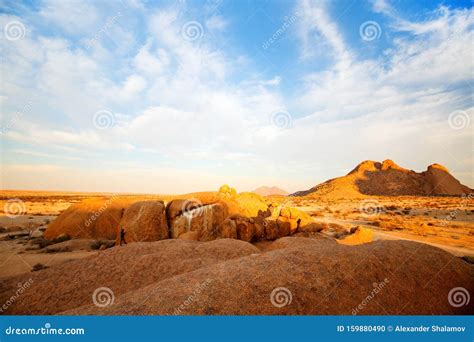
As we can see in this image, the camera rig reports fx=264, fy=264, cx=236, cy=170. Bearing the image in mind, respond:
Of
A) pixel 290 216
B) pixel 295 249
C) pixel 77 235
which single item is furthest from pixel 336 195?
pixel 295 249

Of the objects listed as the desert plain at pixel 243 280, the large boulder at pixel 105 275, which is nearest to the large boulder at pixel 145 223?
the desert plain at pixel 243 280

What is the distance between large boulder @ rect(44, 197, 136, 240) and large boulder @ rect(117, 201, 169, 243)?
3465mm

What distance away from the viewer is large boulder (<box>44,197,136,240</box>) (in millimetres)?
18656

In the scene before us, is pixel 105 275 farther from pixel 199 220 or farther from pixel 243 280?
pixel 199 220

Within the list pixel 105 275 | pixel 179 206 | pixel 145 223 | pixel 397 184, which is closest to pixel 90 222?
pixel 145 223

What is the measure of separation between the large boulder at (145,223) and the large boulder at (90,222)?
11.4ft

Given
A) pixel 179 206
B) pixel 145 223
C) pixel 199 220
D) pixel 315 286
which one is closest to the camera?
pixel 315 286

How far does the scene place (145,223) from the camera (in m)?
15.3

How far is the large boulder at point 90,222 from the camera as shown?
18.7 meters

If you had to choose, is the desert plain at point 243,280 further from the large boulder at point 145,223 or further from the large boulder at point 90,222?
the large boulder at point 90,222

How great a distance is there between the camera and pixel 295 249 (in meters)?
6.31

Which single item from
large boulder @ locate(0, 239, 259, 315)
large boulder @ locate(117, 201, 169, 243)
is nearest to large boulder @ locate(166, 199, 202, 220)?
large boulder @ locate(117, 201, 169, 243)

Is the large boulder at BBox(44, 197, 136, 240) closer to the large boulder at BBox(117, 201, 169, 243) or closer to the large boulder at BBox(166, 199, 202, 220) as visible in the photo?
the large boulder at BBox(117, 201, 169, 243)

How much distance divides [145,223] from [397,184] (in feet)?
315
